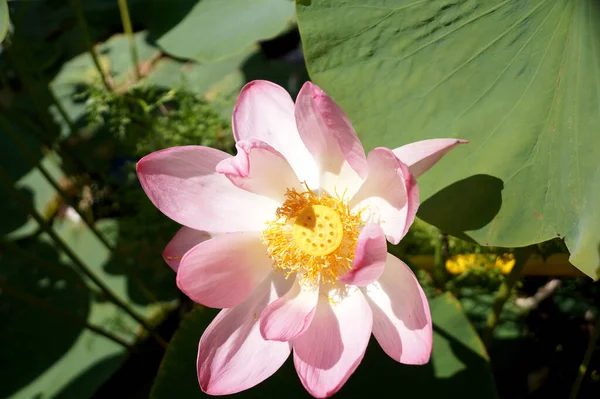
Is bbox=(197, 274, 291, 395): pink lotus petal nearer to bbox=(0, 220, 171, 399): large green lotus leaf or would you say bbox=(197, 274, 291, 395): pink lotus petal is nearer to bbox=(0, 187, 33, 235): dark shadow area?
bbox=(0, 220, 171, 399): large green lotus leaf

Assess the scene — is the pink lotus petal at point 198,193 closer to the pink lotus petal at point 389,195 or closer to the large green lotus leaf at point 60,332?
the pink lotus petal at point 389,195

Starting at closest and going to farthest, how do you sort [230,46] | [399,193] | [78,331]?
[399,193], [230,46], [78,331]

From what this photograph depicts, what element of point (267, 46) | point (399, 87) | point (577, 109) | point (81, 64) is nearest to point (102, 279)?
point (81, 64)

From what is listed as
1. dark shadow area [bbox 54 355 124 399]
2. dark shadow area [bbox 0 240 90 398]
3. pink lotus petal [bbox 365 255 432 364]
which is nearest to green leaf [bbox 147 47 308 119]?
dark shadow area [bbox 0 240 90 398]

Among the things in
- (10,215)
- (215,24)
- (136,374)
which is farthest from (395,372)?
(10,215)

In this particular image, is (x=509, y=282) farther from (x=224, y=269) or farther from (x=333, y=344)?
(x=224, y=269)

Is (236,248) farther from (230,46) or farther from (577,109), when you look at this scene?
(230,46)

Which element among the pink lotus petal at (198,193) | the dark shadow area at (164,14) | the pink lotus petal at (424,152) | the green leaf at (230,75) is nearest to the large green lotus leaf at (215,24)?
the dark shadow area at (164,14)
